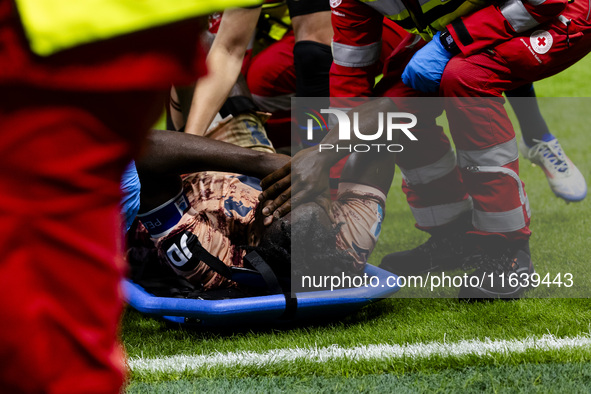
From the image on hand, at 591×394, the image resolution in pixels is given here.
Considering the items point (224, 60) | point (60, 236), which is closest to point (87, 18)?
point (60, 236)

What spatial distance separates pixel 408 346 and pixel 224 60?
1923mm

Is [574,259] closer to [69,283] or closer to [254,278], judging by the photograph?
[254,278]

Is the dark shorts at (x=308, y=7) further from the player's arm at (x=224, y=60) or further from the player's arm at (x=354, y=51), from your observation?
the player's arm at (x=354, y=51)

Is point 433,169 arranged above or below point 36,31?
below

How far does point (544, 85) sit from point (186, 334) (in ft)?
34.1

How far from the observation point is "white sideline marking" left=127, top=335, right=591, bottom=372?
2174 millimetres

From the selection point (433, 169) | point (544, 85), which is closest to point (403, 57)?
point (433, 169)

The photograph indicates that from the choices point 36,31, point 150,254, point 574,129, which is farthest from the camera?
point 574,129

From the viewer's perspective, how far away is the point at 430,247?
3.45 m

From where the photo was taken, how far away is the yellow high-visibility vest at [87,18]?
789 millimetres

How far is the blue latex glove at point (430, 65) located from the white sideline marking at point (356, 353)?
3.74ft

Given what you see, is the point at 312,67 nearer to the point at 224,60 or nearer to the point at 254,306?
the point at 224,60

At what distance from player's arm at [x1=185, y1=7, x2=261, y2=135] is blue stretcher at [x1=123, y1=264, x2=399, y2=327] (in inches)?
44.3

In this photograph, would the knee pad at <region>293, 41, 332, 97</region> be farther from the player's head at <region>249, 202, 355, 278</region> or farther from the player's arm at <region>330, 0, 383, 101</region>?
the player's head at <region>249, 202, 355, 278</region>
